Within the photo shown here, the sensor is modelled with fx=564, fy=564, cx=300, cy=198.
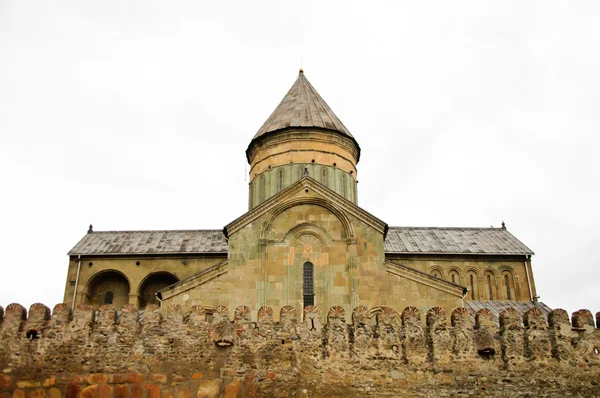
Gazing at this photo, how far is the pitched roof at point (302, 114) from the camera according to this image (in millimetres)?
18344

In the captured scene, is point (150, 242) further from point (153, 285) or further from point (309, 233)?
point (309, 233)

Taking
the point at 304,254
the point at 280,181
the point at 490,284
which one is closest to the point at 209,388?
the point at 304,254

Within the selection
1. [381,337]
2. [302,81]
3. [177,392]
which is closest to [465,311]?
[381,337]

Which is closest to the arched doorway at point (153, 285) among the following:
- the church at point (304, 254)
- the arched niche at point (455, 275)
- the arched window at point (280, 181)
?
the church at point (304, 254)

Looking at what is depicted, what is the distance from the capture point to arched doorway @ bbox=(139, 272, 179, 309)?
1844 centimetres

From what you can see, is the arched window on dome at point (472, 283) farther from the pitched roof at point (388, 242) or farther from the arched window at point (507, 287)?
the arched window at point (507, 287)

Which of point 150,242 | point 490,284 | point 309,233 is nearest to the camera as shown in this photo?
point 309,233

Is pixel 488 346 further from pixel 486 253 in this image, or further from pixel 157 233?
pixel 157 233

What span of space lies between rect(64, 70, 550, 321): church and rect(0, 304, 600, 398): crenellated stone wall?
3815 mm

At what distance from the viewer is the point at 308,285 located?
514 inches

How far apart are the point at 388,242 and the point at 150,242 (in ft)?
26.6

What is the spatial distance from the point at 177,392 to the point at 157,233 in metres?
12.2

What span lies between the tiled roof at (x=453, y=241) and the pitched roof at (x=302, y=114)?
158 inches

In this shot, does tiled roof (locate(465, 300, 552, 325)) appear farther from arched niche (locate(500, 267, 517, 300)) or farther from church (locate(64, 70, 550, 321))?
arched niche (locate(500, 267, 517, 300))
